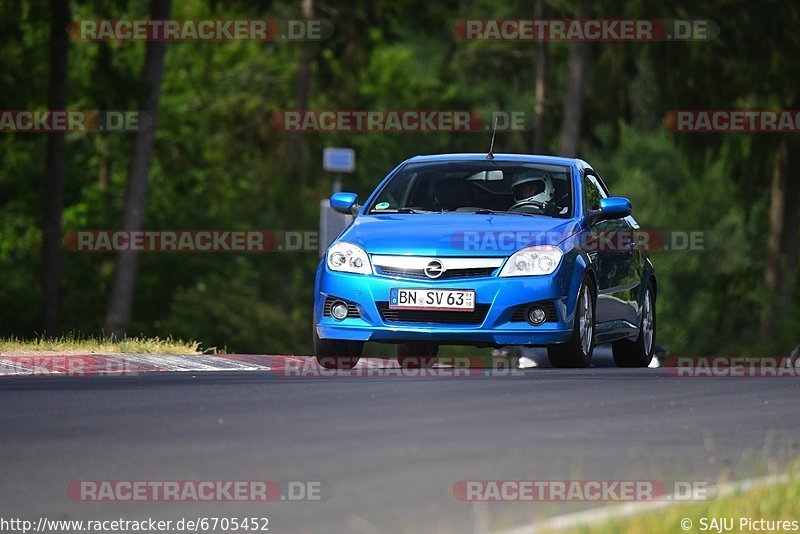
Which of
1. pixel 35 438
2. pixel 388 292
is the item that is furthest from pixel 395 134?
pixel 35 438

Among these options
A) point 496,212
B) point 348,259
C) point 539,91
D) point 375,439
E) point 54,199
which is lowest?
point 375,439

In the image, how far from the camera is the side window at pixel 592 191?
52.5 feet

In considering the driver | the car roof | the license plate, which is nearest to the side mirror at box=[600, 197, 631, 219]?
the driver

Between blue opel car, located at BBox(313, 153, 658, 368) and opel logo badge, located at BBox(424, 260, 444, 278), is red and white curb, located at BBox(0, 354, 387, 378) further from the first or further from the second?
opel logo badge, located at BBox(424, 260, 444, 278)

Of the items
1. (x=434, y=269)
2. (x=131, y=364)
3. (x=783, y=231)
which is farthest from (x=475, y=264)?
(x=783, y=231)

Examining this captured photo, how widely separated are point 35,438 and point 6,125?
27.5 m

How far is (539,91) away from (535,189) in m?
38.6

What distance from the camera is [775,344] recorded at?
4028 centimetres

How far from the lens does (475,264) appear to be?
46.6 feet

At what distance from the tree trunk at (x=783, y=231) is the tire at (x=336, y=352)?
26844 millimetres

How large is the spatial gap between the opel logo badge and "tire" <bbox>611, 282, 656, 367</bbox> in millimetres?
3371

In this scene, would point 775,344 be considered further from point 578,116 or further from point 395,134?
point 395,134

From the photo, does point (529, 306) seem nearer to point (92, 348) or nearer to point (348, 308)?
point (348, 308)

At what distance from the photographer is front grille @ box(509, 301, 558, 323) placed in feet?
47.0
